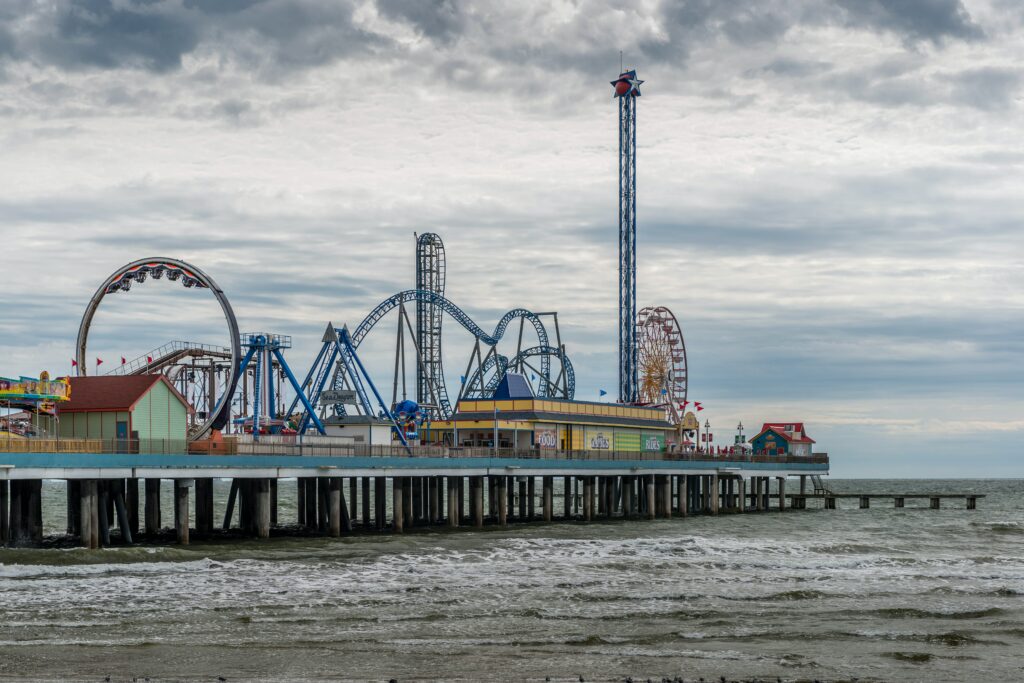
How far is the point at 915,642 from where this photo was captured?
→ 28.4 m

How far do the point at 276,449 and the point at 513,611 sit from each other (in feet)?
76.5

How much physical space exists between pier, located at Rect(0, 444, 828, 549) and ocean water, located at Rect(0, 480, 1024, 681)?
283 centimetres

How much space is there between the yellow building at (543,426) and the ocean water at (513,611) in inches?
947

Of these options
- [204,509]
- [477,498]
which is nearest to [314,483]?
[477,498]

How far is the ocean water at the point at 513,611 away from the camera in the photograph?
24.8m

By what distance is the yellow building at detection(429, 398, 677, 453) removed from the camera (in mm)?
77875

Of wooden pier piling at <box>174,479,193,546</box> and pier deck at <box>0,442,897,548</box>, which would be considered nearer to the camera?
pier deck at <box>0,442,897,548</box>

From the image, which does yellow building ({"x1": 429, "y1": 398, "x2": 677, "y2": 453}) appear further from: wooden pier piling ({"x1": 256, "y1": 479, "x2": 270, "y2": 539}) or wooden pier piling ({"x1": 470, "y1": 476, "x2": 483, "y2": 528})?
wooden pier piling ({"x1": 256, "y1": 479, "x2": 270, "y2": 539})

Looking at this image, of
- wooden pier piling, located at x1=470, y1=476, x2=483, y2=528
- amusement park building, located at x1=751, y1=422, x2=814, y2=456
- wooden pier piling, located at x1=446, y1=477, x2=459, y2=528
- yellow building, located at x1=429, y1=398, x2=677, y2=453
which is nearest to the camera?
wooden pier piling, located at x1=446, y1=477, x2=459, y2=528

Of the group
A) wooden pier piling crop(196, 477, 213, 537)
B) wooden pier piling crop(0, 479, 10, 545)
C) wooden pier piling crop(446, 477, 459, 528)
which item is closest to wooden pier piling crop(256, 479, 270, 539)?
wooden pier piling crop(196, 477, 213, 537)

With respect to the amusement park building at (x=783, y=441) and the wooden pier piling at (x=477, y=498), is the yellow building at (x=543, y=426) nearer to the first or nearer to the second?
the wooden pier piling at (x=477, y=498)

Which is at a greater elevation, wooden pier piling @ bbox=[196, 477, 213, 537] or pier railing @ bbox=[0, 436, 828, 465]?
pier railing @ bbox=[0, 436, 828, 465]

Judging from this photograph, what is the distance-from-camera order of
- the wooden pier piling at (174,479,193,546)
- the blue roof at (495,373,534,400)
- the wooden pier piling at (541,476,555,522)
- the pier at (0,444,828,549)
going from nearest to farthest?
the pier at (0,444,828,549)
the wooden pier piling at (174,479,193,546)
the wooden pier piling at (541,476,555,522)
the blue roof at (495,373,534,400)

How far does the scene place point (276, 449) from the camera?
53406mm
